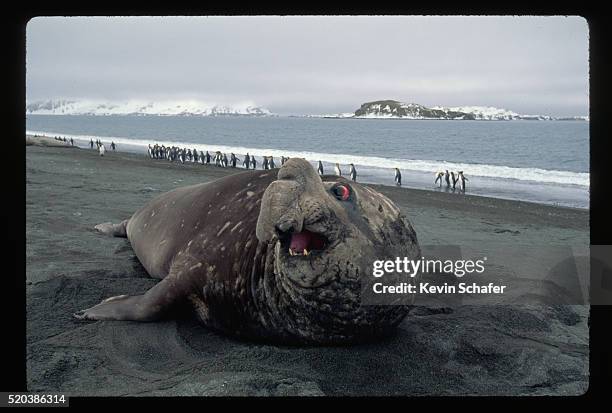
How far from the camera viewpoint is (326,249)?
2.64m

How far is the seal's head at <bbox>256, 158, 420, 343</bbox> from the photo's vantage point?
2482mm

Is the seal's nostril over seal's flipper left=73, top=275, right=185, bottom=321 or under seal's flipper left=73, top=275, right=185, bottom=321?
over

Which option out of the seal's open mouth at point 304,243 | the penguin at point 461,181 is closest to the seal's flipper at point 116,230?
the seal's open mouth at point 304,243

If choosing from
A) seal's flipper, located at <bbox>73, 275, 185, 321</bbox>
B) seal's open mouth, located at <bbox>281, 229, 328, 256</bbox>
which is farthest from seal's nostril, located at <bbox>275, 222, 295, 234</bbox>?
seal's flipper, located at <bbox>73, 275, 185, 321</bbox>

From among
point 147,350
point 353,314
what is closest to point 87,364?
point 147,350

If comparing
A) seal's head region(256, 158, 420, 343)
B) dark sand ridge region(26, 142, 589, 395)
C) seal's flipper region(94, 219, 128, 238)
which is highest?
seal's head region(256, 158, 420, 343)

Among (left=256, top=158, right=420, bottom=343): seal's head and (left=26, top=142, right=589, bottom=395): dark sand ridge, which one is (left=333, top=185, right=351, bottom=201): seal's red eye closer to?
(left=256, top=158, right=420, bottom=343): seal's head

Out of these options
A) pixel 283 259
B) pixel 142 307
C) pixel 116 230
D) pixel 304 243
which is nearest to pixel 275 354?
pixel 283 259

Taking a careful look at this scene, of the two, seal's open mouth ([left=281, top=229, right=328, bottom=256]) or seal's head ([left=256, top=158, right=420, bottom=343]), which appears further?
seal's open mouth ([left=281, top=229, right=328, bottom=256])

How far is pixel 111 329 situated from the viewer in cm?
346

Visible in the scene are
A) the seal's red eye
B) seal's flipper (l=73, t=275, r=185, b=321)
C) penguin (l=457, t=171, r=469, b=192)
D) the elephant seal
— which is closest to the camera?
the elephant seal

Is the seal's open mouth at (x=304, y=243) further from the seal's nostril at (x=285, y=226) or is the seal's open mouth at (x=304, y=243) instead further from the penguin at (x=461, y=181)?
the penguin at (x=461, y=181)

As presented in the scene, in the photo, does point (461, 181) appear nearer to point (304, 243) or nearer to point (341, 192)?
point (341, 192)
